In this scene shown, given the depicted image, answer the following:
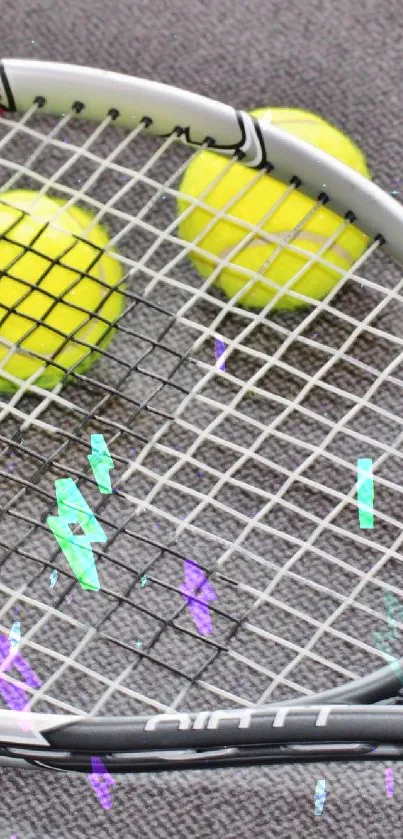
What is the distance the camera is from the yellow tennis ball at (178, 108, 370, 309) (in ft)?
3.04

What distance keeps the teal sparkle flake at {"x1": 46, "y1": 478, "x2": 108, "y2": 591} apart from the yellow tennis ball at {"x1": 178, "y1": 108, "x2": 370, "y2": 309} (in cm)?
25

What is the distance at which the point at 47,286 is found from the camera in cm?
93

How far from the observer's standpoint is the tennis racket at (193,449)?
85 centimetres

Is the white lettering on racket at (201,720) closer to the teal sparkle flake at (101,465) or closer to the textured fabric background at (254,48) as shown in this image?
the teal sparkle flake at (101,465)

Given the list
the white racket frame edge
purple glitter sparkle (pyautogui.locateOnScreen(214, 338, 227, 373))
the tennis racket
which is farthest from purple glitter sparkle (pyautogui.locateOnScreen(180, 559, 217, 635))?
the white racket frame edge

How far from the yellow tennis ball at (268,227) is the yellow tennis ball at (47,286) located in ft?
0.34

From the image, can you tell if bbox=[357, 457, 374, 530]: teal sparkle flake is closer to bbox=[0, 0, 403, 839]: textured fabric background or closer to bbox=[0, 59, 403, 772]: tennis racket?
bbox=[0, 59, 403, 772]: tennis racket

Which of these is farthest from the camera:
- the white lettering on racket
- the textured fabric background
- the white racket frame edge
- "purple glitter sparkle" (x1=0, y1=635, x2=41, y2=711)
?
the textured fabric background

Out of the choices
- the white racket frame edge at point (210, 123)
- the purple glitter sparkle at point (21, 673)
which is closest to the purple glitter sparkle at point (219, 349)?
the white racket frame edge at point (210, 123)

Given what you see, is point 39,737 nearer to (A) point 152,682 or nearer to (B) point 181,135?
(A) point 152,682

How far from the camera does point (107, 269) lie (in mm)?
950

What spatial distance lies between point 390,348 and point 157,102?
37 centimetres

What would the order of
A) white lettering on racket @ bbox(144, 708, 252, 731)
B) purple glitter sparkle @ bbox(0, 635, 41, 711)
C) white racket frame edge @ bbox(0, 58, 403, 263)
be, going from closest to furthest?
white lettering on racket @ bbox(144, 708, 252, 731), white racket frame edge @ bbox(0, 58, 403, 263), purple glitter sparkle @ bbox(0, 635, 41, 711)

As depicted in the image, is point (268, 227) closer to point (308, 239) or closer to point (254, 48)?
point (308, 239)
